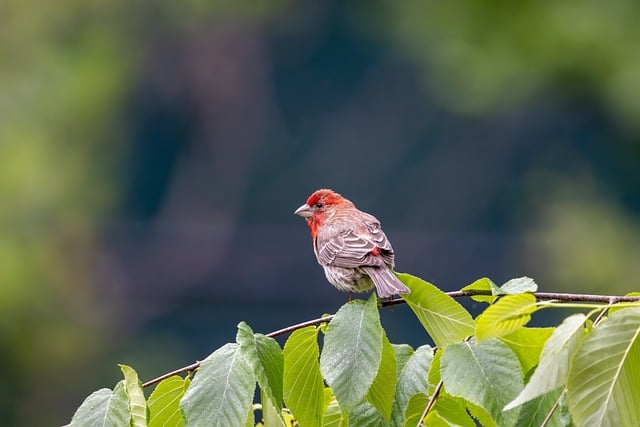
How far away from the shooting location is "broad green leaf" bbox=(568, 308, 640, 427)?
184cm

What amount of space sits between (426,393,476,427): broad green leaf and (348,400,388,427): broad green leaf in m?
0.10

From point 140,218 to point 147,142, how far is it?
1.25 metres

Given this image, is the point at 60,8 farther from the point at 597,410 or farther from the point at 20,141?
the point at 597,410

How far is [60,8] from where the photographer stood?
13.3m

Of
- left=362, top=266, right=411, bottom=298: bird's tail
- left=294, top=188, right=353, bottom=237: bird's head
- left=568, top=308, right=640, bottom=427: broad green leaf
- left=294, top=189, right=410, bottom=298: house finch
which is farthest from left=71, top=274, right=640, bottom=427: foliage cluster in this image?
left=294, top=188, right=353, bottom=237: bird's head

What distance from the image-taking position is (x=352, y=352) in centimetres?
213

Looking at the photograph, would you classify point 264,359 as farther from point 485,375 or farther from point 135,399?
point 485,375

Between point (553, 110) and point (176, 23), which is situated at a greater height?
point (176, 23)

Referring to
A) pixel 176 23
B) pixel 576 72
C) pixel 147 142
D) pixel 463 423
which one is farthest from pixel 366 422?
pixel 176 23

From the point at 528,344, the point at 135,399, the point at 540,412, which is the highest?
the point at 135,399

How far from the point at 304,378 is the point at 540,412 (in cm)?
46

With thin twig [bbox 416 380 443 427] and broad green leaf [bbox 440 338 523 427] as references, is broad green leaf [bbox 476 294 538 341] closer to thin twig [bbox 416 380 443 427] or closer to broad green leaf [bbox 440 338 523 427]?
broad green leaf [bbox 440 338 523 427]

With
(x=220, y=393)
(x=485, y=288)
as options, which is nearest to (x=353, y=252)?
(x=485, y=288)

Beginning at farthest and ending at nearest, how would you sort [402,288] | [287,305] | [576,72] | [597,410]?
[576,72], [287,305], [402,288], [597,410]
